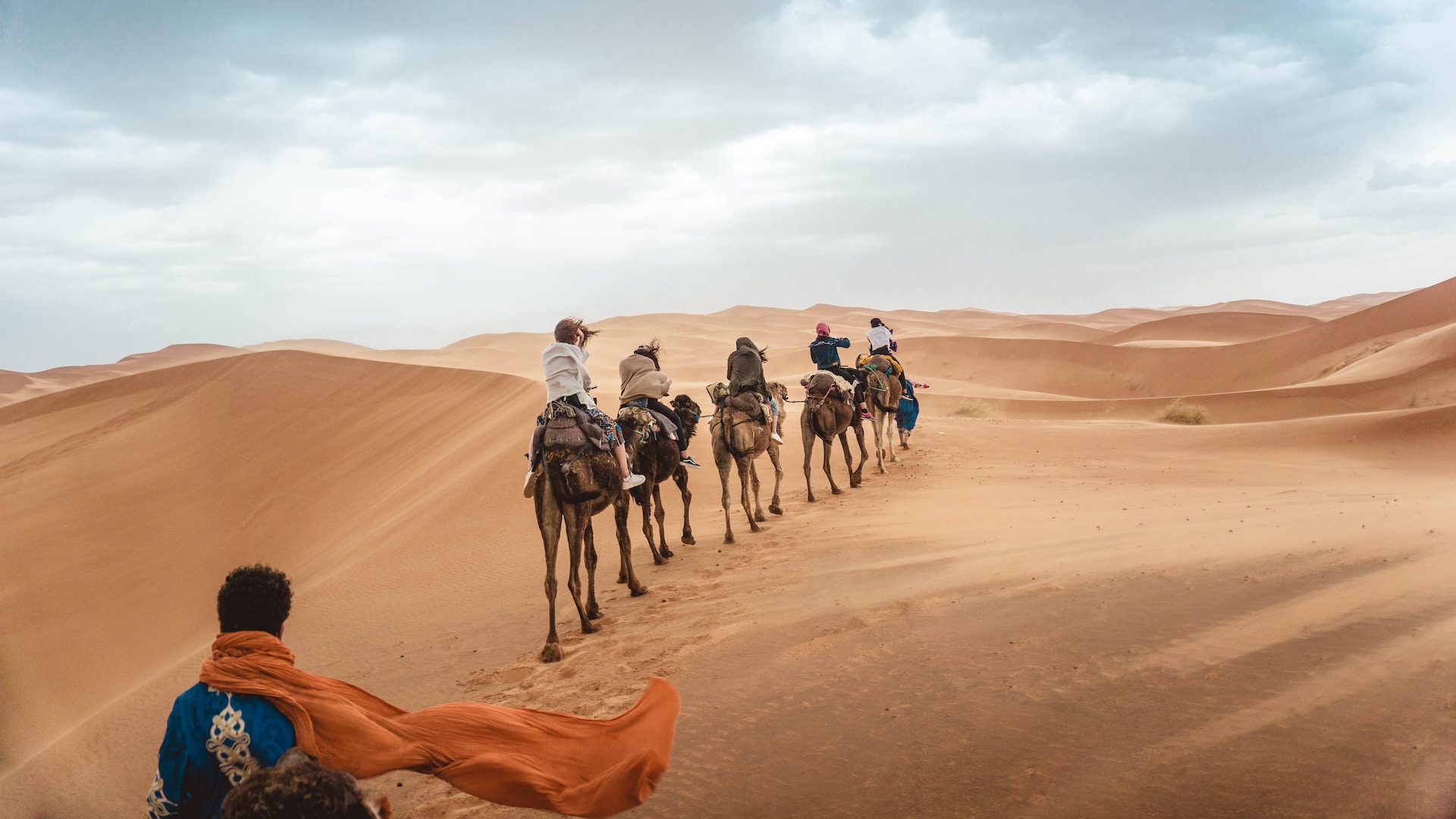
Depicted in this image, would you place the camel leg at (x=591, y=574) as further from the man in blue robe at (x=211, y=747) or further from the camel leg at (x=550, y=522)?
the man in blue robe at (x=211, y=747)

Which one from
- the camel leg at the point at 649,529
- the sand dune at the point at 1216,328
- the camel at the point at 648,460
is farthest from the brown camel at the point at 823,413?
the sand dune at the point at 1216,328

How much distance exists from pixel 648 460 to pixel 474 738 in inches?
248

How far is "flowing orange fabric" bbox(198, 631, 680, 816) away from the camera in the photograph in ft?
10.2

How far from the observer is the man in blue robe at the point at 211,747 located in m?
3.02

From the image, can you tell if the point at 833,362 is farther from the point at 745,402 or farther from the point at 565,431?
the point at 565,431

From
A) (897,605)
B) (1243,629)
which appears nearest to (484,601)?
(897,605)

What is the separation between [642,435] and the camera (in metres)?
9.53

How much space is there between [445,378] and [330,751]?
29.2 metres

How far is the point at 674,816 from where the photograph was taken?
425 cm

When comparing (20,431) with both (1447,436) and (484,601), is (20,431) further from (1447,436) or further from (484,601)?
(1447,436)

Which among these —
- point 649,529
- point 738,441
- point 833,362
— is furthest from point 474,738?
point 833,362

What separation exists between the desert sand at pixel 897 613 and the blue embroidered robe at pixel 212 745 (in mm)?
1787

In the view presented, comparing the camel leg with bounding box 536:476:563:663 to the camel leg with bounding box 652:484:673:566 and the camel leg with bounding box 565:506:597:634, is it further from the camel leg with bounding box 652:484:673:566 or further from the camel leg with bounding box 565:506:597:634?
the camel leg with bounding box 652:484:673:566

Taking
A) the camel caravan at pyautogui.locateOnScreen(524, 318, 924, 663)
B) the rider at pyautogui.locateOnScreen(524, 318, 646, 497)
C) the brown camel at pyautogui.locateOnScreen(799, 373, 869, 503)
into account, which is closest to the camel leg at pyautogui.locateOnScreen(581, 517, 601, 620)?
the camel caravan at pyautogui.locateOnScreen(524, 318, 924, 663)
